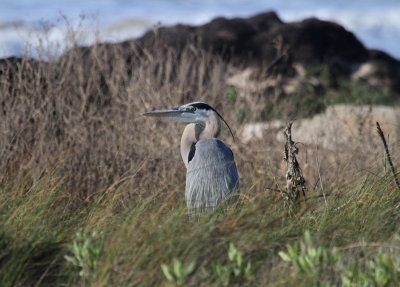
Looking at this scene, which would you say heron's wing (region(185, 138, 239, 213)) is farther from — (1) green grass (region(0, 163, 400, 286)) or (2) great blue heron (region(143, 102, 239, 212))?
(1) green grass (region(0, 163, 400, 286))

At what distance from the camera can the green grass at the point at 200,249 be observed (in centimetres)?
261

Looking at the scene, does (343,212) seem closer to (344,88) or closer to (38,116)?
(38,116)

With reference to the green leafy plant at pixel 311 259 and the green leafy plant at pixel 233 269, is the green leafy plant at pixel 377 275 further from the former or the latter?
the green leafy plant at pixel 233 269

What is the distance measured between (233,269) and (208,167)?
48.1 inches

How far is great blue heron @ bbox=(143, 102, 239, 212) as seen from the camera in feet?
12.5

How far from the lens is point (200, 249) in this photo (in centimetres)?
279

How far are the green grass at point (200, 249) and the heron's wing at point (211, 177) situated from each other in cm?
52

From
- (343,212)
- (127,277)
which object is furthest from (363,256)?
(127,277)

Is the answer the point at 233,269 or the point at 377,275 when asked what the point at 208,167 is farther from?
the point at 377,275

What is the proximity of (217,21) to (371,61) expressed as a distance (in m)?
4.60

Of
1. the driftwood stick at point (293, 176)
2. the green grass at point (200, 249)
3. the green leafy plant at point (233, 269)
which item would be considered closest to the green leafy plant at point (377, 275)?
the green grass at point (200, 249)

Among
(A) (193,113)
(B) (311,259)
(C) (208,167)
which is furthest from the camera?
(A) (193,113)

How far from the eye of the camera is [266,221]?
299 centimetres

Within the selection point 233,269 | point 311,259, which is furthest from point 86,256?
point 311,259
